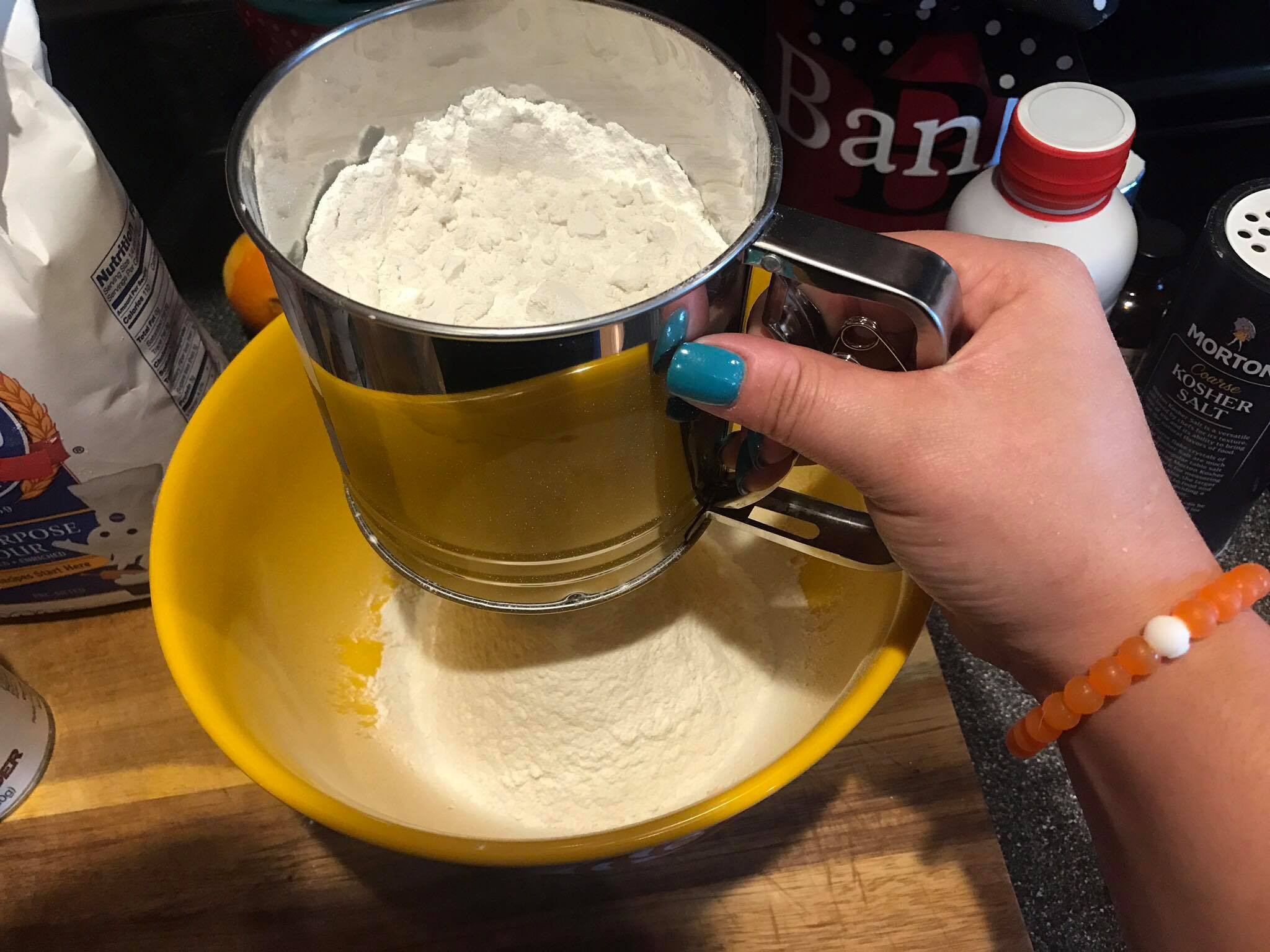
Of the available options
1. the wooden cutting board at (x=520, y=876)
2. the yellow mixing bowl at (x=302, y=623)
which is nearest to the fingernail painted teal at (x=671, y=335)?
the yellow mixing bowl at (x=302, y=623)

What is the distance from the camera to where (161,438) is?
620 millimetres

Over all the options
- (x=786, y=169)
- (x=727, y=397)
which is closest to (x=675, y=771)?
(x=727, y=397)

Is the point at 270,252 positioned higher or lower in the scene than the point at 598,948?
higher

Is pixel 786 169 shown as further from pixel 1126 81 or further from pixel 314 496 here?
pixel 314 496

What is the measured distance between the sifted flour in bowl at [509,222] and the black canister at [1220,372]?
1.16 feet

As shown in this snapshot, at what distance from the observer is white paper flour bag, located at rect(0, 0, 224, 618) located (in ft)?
1.68

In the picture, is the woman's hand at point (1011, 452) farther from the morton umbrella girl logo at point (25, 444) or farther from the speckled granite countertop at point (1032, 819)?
the morton umbrella girl logo at point (25, 444)

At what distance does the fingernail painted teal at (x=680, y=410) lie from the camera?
1.29 feet

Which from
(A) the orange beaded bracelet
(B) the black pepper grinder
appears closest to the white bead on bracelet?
(A) the orange beaded bracelet

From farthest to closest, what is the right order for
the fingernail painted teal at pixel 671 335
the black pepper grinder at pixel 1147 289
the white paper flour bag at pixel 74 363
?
the black pepper grinder at pixel 1147 289 < the white paper flour bag at pixel 74 363 < the fingernail painted teal at pixel 671 335

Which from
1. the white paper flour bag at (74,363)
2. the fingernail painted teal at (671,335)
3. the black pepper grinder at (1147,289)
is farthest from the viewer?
the black pepper grinder at (1147,289)

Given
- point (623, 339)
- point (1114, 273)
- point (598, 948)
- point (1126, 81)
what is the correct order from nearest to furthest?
point (623, 339) → point (598, 948) → point (1114, 273) → point (1126, 81)

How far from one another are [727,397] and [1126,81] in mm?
630

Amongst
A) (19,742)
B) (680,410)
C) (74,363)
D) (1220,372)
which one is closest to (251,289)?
(74,363)
